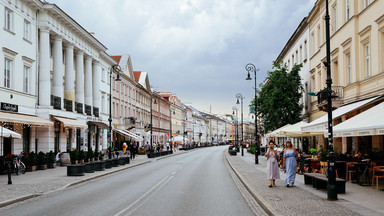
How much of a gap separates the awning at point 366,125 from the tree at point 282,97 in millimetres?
21991

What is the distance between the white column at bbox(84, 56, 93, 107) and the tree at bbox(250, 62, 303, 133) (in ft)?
59.2

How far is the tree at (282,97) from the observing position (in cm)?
3900

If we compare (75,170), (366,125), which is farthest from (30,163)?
(366,125)

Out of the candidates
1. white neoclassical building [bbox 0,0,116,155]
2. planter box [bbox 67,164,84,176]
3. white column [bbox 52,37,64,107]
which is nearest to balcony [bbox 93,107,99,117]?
white neoclassical building [bbox 0,0,116,155]

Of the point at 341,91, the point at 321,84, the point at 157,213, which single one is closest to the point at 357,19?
the point at 341,91

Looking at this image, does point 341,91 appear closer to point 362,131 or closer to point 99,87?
point 362,131

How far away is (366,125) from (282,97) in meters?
24.7

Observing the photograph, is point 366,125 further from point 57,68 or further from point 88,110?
point 88,110

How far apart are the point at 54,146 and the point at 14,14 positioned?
11.6 meters

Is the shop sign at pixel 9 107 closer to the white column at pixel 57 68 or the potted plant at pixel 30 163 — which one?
the potted plant at pixel 30 163

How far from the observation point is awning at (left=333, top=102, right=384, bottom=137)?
1362 cm

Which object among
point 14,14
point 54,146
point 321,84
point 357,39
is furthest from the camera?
point 54,146

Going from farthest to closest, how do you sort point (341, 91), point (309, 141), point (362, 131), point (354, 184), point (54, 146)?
1. point (309, 141)
2. point (54, 146)
3. point (341, 91)
4. point (354, 184)
5. point (362, 131)

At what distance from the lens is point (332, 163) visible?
41.2 feet
